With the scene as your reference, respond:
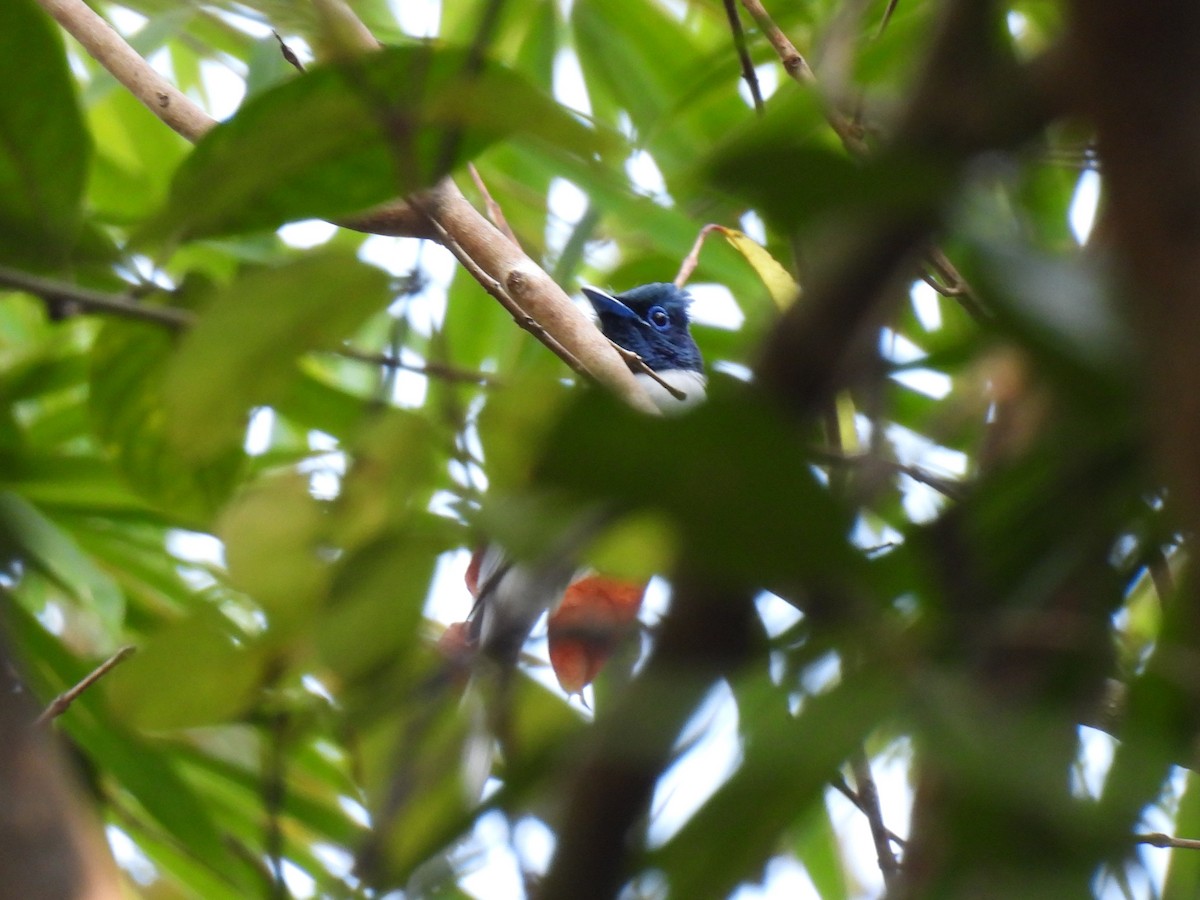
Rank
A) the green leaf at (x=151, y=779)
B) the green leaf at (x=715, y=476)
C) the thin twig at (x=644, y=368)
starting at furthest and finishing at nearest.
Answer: the green leaf at (x=151, y=779) < the thin twig at (x=644, y=368) < the green leaf at (x=715, y=476)

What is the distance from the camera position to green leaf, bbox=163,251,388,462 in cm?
51

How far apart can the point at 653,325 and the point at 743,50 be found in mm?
2244

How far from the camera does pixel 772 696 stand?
0.52 meters

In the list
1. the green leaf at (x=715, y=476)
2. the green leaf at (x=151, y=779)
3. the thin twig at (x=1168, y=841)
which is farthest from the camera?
the green leaf at (x=151, y=779)

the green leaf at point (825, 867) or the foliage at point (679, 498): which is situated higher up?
the foliage at point (679, 498)

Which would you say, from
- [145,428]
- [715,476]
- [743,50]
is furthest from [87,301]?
[743,50]

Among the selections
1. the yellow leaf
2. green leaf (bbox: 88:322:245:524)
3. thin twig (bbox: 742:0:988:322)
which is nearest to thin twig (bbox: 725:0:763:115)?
thin twig (bbox: 742:0:988:322)

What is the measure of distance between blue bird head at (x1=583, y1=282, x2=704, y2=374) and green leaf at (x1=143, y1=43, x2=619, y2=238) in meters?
2.95

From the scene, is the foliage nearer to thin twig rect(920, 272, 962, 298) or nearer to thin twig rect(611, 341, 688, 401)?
thin twig rect(920, 272, 962, 298)

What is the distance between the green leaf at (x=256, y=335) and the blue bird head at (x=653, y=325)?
303cm

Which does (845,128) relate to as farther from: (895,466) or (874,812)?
(895,466)

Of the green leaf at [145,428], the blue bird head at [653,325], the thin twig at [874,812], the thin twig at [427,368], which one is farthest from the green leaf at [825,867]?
the blue bird head at [653,325]

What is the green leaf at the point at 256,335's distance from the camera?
0.51 meters

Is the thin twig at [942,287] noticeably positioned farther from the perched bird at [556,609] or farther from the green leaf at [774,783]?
the green leaf at [774,783]
